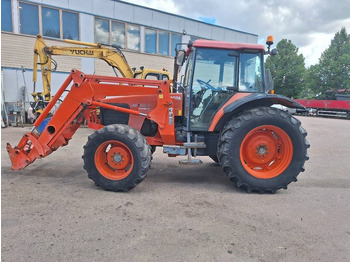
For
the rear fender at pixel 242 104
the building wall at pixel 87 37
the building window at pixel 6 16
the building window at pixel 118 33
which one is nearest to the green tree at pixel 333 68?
the building wall at pixel 87 37

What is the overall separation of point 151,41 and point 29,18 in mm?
6745

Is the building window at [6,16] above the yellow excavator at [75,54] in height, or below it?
above

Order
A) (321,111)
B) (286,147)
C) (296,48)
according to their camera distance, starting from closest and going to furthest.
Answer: (286,147) < (321,111) < (296,48)

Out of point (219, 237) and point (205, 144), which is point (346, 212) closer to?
point (219, 237)

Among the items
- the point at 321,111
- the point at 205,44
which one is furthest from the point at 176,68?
the point at 321,111

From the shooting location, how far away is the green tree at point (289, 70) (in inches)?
1310

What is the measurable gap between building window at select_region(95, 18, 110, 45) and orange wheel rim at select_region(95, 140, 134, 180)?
38.6ft

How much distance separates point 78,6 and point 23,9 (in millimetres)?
2670

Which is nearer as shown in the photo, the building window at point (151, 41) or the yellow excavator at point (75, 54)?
the yellow excavator at point (75, 54)

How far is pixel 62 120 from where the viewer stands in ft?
13.9

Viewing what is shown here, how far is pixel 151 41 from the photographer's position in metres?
15.6

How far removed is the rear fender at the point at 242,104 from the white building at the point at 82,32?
11.8 meters

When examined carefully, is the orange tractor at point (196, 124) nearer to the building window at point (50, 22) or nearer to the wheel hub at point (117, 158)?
the wheel hub at point (117, 158)

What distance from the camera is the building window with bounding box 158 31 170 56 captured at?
1583 centimetres
